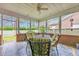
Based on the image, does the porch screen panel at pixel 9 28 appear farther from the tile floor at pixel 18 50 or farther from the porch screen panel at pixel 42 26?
the porch screen panel at pixel 42 26

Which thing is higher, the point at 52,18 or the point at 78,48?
the point at 52,18

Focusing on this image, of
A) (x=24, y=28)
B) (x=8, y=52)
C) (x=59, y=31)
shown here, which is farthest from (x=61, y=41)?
(x=8, y=52)

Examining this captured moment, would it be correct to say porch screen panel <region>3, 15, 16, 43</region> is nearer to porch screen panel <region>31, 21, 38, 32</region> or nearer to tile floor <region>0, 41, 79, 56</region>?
tile floor <region>0, 41, 79, 56</region>

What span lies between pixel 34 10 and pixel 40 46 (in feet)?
2.17

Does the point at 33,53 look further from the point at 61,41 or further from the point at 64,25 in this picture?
the point at 64,25

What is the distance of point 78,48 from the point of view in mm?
2746

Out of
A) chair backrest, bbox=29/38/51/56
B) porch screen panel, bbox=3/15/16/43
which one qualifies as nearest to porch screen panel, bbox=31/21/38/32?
chair backrest, bbox=29/38/51/56

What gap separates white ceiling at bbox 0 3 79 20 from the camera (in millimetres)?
2703

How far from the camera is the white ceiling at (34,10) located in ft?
8.87

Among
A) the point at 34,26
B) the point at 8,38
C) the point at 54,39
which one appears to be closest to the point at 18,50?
the point at 8,38

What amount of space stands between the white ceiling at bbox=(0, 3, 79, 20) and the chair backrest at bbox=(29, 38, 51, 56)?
42 cm

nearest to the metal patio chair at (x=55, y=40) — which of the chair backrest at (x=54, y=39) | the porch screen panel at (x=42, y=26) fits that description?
the chair backrest at (x=54, y=39)

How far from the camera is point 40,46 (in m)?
2.83

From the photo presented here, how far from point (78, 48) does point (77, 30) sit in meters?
0.32
